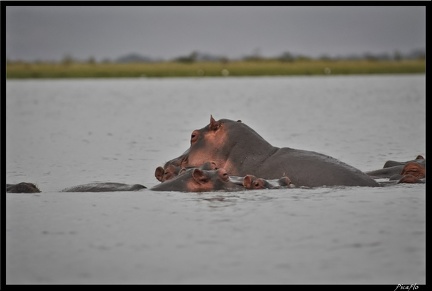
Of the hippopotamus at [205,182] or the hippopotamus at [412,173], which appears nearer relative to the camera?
the hippopotamus at [205,182]

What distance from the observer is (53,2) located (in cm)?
918

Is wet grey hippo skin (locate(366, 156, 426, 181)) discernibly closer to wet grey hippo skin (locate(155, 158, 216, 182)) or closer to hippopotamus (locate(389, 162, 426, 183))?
hippopotamus (locate(389, 162, 426, 183))

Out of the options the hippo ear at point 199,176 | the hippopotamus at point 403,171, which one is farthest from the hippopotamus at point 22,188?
the hippopotamus at point 403,171

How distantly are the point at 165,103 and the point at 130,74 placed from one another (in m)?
43.3

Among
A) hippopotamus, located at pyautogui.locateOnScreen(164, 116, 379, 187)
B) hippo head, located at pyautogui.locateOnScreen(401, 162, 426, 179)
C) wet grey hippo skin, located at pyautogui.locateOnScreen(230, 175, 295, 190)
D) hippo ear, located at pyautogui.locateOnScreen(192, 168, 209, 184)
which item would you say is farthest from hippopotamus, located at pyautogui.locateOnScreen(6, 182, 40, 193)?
hippo head, located at pyautogui.locateOnScreen(401, 162, 426, 179)

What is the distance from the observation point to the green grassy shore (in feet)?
241

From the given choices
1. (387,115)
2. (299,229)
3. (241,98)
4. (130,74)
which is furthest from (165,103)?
(130,74)

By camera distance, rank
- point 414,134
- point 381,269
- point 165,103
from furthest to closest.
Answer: point 165,103 < point 414,134 < point 381,269

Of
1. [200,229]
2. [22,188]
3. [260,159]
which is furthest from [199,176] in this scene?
[22,188]

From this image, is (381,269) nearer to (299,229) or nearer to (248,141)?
(299,229)

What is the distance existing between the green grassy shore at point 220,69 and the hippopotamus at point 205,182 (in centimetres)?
5886

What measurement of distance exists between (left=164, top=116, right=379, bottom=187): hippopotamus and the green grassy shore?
5781 centimetres

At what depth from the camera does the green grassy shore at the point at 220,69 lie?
241 ft

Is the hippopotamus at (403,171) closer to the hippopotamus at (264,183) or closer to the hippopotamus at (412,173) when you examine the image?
the hippopotamus at (412,173)
